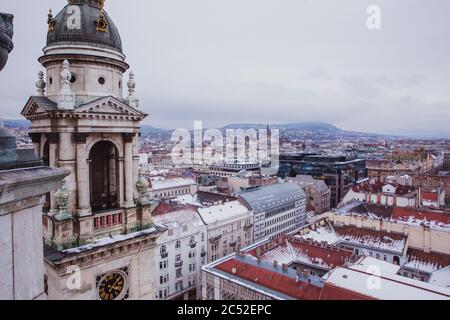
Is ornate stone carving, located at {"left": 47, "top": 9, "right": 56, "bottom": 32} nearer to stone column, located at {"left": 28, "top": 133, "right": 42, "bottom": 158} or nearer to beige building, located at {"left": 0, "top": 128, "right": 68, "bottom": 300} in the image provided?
stone column, located at {"left": 28, "top": 133, "right": 42, "bottom": 158}

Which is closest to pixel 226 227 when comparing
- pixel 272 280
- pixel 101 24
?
pixel 272 280

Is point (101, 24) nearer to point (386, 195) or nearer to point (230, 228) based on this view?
point (230, 228)

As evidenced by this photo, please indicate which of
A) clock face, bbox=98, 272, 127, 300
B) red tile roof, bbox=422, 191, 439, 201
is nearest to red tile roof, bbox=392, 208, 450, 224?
red tile roof, bbox=422, 191, 439, 201

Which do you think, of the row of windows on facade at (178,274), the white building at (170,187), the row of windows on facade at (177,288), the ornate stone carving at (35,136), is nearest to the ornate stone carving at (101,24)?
the ornate stone carving at (35,136)

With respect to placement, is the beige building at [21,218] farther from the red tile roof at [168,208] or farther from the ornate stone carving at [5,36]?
the red tile roof at [168,208]
